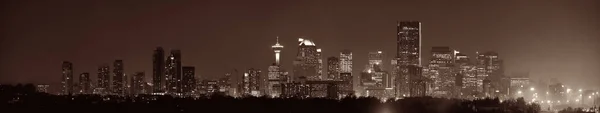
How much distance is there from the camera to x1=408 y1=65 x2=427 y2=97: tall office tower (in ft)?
244

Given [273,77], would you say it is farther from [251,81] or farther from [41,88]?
[41,88]

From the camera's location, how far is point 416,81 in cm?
7931

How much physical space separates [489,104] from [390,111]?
9587 mm

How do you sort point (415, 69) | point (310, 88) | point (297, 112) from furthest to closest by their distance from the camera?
point (415, 69)
point (310, 88)
point (297, 112)

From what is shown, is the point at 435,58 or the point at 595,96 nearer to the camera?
the point at 595,96

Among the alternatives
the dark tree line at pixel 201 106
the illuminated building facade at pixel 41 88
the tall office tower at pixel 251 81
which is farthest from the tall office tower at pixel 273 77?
the dark tree line at pixel 201 106

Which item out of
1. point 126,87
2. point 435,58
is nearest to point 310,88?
point 126,87

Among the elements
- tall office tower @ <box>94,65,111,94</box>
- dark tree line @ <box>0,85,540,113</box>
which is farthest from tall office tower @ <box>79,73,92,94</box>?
dark tree line @ <box>0,85,540,113</box>

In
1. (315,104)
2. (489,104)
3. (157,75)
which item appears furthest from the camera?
(157,75)

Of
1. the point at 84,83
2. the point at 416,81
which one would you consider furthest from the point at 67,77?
the point at 416,81

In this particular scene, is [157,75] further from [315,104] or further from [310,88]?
[315,104]

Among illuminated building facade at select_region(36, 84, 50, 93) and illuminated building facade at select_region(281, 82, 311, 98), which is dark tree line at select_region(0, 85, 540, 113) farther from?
illuminated building facade at select_region(281, 82, 311, 98)

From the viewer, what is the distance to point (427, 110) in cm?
3731

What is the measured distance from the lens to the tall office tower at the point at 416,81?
74.5 m
